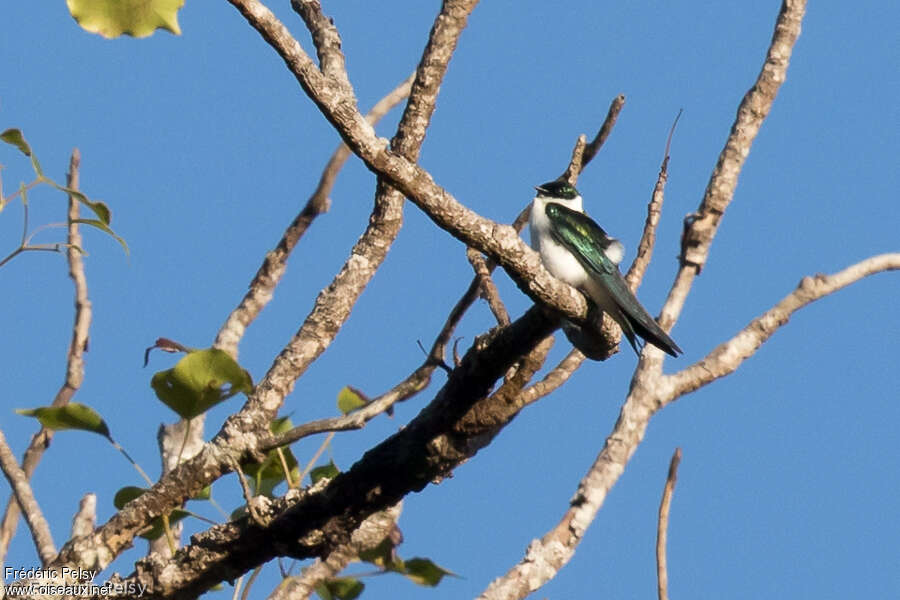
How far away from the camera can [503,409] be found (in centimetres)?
532

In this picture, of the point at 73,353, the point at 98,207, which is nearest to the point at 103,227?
the point at 98,207

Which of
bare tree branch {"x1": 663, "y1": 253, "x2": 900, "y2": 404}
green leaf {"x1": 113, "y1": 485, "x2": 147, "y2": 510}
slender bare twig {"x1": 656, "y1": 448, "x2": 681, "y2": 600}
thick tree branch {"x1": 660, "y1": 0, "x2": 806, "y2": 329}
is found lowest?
slender bare twig {"x1": 656, "y1": 448, "x2": 681, "y2": 600}

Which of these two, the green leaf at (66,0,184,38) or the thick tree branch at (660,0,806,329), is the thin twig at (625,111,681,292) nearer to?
the thick tree branch at (660,0,806,329)

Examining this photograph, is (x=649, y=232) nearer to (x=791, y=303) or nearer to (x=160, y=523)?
(x=791, y=303)

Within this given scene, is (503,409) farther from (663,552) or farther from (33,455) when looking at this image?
(33,455)

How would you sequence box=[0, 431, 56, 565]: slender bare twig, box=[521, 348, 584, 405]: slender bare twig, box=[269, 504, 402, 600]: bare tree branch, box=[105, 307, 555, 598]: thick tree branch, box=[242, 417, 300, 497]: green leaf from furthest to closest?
box=[0, 431, 56, 565]: slender bare twig → box=[269, 504, 402, 600]: bare tree branch → box=[242, 417, 300, 497]: green leaf → box=[521, 348, 584, 405]: slender bare twig → box=[105, 307, 555, 598]: thick tree branch

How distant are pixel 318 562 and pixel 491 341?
2.20 meters

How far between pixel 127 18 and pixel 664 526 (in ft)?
12.0

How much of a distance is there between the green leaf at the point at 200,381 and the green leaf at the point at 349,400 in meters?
0.90

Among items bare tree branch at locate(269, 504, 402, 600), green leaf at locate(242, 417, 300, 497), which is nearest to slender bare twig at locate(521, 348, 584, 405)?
bare tree branch at locate(269, 504, 402, 600)

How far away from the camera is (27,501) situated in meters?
6.82

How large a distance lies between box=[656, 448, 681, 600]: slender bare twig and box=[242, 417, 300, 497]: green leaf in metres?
1.89

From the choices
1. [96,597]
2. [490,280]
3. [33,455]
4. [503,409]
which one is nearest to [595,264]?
[490,280]

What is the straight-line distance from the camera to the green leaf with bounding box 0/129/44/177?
554 centimetres
